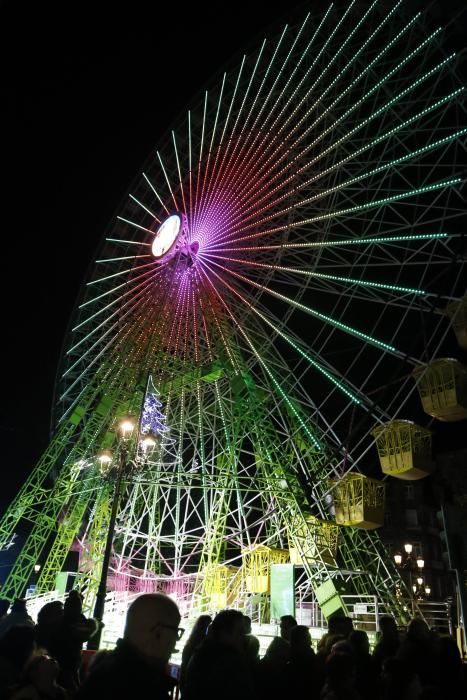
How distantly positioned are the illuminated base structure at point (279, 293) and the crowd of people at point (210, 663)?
34.1 ft

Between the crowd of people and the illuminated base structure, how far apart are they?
34.1 ft

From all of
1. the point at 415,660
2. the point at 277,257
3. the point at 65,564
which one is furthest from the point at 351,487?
the point at 65,564

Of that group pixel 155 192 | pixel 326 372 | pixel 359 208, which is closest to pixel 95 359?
pixel 155 192

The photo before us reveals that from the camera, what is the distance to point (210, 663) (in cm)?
333

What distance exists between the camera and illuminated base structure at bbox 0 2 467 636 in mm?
16875

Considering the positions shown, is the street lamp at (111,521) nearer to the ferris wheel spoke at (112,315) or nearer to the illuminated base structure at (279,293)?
the illuminated base structure at (279,293)

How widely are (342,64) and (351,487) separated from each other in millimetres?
15478

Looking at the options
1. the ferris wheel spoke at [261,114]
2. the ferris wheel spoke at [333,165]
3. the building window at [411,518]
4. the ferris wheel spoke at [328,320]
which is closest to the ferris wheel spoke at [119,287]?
the ferris wheel spoke at [328,320]

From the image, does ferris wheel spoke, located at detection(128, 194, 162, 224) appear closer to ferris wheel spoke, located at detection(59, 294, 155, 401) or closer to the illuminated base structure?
the illuminated base structure

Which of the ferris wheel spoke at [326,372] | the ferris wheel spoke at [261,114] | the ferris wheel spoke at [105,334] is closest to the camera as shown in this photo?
the ferris wheel spoke at [326,372]

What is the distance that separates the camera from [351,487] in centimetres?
1730

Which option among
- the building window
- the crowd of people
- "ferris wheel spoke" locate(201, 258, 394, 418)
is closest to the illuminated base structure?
"ferris wheel spoke" locate(201, 258, 394, 418)

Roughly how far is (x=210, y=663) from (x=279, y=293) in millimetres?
16442

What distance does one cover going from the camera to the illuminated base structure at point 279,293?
16.9 meters
